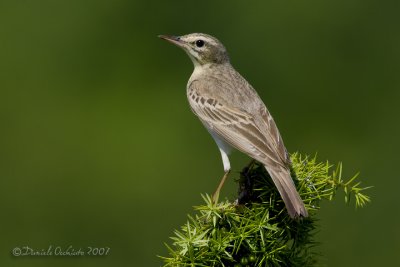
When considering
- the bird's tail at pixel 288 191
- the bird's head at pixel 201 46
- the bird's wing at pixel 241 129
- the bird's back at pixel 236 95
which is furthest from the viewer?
the bird's head at pixel 201 46

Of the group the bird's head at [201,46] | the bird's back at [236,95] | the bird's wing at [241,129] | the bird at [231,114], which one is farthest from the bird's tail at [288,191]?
the bird's head at [201,46]

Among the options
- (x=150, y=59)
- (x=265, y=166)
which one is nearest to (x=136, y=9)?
(x=150, y=59)

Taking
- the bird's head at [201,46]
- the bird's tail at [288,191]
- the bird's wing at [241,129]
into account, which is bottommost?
the bird's wing at [241,129]

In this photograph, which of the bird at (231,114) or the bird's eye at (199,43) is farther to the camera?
the bird's eye at (199,43)

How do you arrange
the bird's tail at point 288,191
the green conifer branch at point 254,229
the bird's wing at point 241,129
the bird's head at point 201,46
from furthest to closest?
1. the bird's head at point 201,46
2. the bird's wing at point 241,129
3. the bird's tail at point 288,191
4. the green conifer branch at point 254,229

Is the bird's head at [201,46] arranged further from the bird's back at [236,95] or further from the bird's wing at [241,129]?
the bird's wing at [241,129]

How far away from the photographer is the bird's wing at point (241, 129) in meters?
6.26

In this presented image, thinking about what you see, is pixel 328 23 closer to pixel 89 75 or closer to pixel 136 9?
pixel 136 9

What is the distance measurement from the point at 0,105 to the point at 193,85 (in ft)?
10.5

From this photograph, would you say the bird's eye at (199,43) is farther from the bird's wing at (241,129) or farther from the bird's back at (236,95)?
the bird's wing at (241,129)

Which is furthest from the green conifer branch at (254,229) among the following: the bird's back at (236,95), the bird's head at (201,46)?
the bird's head at (201,46)

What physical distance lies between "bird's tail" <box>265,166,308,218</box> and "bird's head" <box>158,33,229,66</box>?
2.51 metres

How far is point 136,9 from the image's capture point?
10.6 meters

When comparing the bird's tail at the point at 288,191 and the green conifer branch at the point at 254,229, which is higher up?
the bird's tail at the point at 288,191
